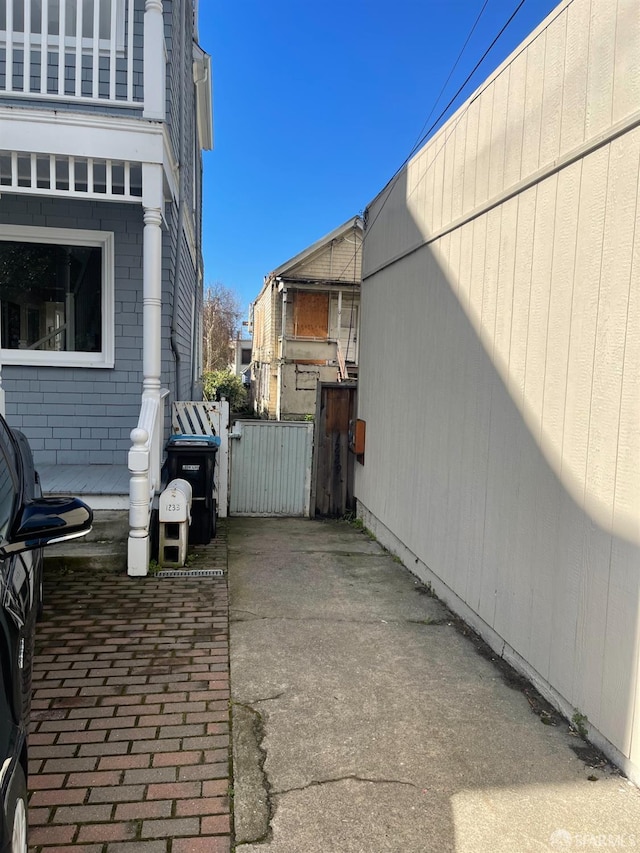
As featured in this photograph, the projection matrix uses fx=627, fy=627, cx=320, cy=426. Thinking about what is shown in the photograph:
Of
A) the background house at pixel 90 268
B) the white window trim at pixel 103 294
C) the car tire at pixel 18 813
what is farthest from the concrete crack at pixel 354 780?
the white window trim at pixel 103 294

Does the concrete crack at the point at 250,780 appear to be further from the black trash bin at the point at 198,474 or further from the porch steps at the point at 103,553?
the black trash bin at the point at 198,474

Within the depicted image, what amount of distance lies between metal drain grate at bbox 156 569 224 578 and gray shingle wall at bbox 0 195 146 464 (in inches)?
79.8

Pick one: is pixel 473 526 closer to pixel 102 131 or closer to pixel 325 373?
pixel 102 131

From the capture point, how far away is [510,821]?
2.45m

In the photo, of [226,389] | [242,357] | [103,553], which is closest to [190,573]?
[103,553]

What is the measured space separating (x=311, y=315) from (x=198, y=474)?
46.1 ft

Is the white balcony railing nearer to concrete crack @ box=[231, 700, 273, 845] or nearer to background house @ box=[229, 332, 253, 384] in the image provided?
concrete crack @ box=[231, 700, 273, 845]

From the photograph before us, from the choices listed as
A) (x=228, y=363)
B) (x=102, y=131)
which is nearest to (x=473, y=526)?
(x=102, y=131)

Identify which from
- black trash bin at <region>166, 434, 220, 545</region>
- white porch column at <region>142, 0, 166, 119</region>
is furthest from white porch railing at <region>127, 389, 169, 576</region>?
white porch column at <region>142, 0, 166, 119</region>

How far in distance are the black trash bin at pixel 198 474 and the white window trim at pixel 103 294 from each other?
1.25 metres

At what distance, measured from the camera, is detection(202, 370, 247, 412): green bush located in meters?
26.7

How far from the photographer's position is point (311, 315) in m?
20.1

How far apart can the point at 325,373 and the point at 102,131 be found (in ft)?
48.6

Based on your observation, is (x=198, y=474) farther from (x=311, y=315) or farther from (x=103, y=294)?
(x=311, y=315)
